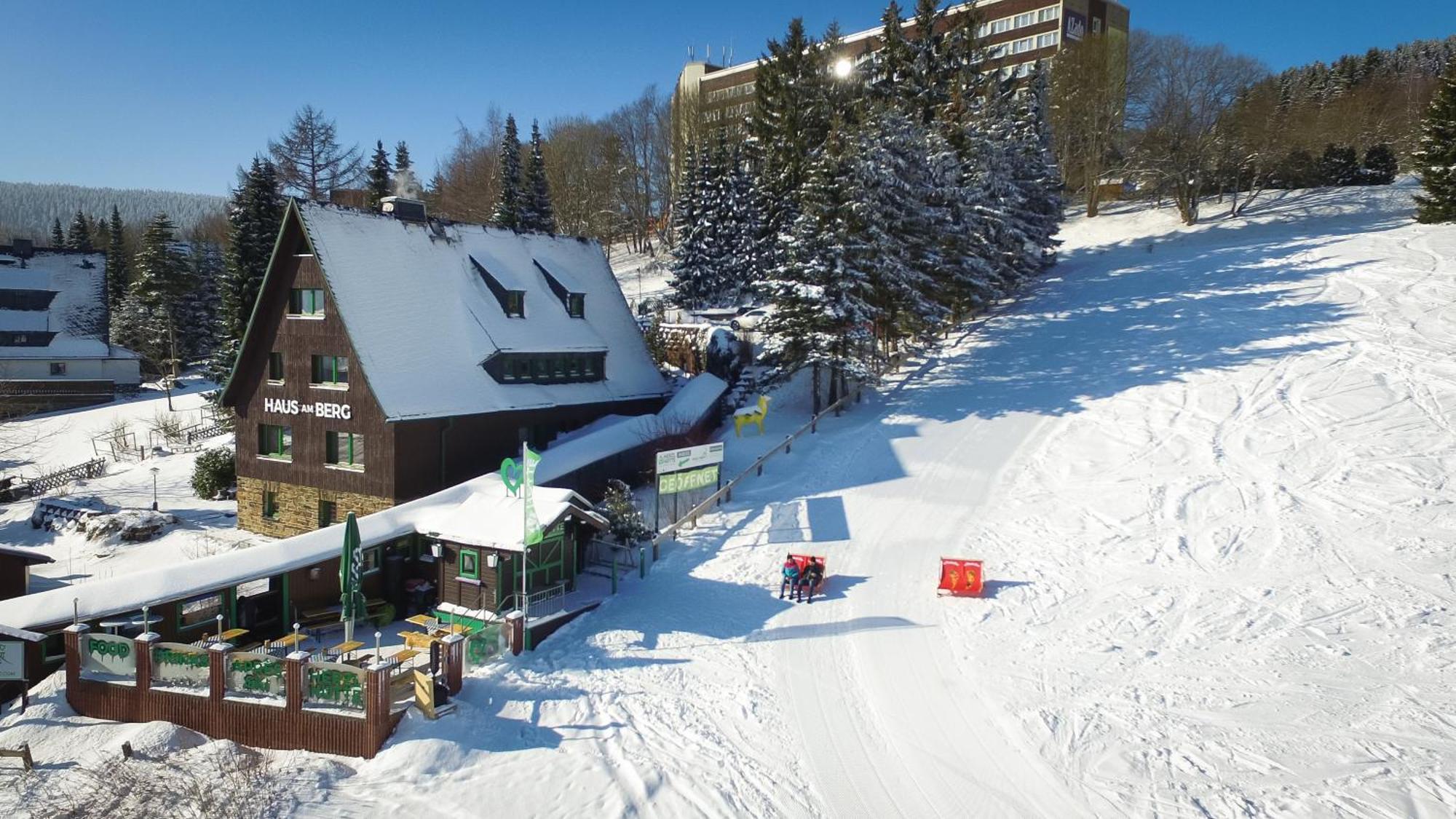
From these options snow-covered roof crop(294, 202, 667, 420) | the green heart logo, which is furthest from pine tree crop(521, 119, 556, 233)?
the green heart logo

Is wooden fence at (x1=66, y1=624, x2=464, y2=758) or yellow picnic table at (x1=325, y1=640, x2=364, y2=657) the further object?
yellow picnic table at (x1=325, y1=640, x2=364, y2=657)

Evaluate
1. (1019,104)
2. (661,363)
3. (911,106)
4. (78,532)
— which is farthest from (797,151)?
(78,532)

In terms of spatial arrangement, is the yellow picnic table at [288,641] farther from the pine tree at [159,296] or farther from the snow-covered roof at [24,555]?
the pine tree at [159,296]

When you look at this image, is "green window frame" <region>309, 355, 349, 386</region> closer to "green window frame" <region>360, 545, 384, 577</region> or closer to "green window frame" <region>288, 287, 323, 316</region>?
"green window frame" <region>288, 287, 323, 316</region>

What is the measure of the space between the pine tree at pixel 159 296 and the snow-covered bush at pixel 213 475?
92.6 feet

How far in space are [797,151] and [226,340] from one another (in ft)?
110

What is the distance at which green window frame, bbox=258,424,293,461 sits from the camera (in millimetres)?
26062

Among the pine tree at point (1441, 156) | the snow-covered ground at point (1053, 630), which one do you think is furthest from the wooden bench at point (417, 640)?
the pine tree at point (1441, 156)

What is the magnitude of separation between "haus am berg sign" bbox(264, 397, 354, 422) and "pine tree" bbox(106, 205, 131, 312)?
54.7 meters

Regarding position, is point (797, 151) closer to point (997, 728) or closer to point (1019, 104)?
point (1019, 104)

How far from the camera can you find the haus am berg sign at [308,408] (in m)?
24.4

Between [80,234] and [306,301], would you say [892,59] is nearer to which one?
[306,301]

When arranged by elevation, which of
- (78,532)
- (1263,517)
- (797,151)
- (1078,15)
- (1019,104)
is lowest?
(78,532)

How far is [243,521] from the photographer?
26984 mm
